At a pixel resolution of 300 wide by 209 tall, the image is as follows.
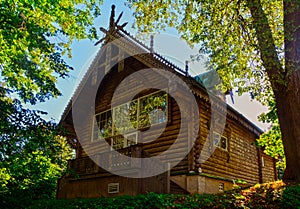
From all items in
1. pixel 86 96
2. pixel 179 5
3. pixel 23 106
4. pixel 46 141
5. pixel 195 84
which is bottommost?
pixel 46 141

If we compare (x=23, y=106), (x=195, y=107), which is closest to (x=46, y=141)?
(x=23, y=106)

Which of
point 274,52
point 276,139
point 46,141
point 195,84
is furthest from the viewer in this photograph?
point 276,139

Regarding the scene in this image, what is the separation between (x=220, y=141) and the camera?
47.1ft

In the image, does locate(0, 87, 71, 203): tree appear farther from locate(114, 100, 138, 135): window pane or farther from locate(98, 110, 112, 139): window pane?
locate(98, 110, 112, 139): window pane

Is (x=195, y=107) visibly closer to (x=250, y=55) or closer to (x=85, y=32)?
(x=250, y=55)

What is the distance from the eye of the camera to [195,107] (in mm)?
12734

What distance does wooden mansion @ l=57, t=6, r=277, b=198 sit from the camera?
11320 mm

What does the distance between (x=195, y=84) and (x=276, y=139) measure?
7.58m

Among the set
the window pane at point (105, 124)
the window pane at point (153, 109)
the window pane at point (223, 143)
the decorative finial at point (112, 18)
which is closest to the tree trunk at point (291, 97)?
the window pane at point (223, 143)

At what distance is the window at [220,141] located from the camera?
548 inches

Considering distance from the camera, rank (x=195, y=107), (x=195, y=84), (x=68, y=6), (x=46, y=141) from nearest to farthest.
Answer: (x=46, y=141)
(x=68, y=6)
(x=195, y=84)
(x=195, y=107)

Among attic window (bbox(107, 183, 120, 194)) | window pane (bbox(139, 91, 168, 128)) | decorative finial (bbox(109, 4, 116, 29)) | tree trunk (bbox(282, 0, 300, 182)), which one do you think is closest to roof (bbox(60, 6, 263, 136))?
decorative finial (bbox(109, 4, 116, 29))

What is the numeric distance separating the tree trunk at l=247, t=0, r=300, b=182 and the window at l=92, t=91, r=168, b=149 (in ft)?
15.6

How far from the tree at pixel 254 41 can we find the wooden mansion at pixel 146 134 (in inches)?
59.1
